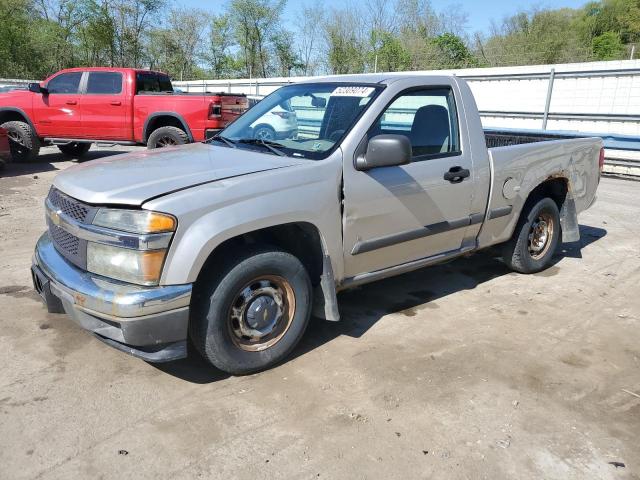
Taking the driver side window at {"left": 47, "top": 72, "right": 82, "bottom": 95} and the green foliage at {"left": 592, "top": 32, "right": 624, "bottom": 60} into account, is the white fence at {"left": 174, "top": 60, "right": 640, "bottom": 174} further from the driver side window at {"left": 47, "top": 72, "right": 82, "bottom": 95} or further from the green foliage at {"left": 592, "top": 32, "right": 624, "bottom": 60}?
the green foliage at {"left": 592, "top": 32, "right": 624, "bottom": 60}

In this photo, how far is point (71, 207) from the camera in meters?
3.12

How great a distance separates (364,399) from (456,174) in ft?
6.24

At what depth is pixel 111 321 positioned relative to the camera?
9.29 feet

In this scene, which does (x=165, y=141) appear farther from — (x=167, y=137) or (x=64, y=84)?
(x=64, y=84)

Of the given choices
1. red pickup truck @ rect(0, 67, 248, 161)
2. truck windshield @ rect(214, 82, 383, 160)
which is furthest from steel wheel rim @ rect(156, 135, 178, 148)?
truck windshield @ rect(214, 82, 383, 160)

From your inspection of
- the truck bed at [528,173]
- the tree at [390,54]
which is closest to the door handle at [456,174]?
the truck bed at [528,173]

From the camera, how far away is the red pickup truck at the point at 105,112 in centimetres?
1048

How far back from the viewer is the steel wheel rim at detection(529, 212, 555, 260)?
17.3 ft

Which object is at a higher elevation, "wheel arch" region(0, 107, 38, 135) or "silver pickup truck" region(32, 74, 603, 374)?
"wheel arch" region(0, 107, 38, 135)

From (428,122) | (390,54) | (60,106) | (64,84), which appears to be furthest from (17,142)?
(390,54)

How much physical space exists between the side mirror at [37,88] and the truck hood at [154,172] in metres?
8.57

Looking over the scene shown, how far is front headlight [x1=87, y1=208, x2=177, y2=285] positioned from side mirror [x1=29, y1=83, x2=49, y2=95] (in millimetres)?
9639

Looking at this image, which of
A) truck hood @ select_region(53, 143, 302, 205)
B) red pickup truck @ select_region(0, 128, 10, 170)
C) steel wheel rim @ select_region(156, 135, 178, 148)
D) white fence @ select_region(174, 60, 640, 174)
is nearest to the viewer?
truck hood @ select_region(53, 143, 302, 205)

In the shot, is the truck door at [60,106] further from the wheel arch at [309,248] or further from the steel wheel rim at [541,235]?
the steel wheel rim at [541,235]
